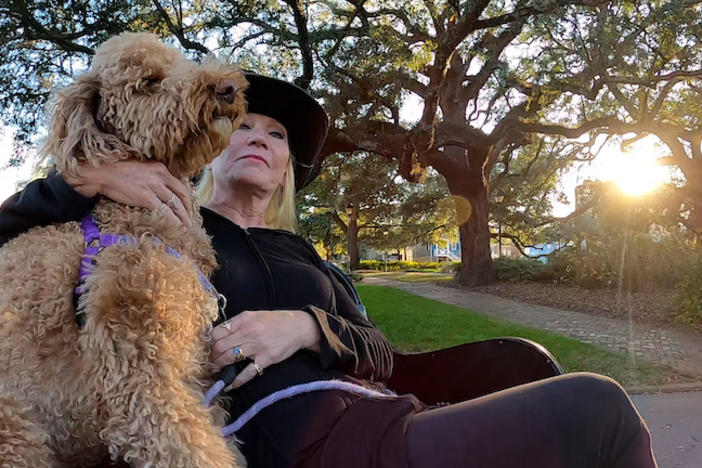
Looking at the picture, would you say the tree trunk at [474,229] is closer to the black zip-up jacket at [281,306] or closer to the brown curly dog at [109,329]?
the black zip-up jacket at [281,306]

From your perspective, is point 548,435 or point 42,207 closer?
point 548,435

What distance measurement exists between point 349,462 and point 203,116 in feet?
3.83

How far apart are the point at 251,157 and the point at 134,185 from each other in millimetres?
872

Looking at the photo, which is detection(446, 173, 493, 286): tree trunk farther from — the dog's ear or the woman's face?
the dog's ear

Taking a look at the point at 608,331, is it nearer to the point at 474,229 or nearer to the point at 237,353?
the point at 474,229

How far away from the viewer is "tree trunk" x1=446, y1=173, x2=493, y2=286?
60.4 feet

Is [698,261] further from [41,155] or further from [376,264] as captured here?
[376,264]

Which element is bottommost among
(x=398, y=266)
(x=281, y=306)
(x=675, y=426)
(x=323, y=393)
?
(x=675, y=426)

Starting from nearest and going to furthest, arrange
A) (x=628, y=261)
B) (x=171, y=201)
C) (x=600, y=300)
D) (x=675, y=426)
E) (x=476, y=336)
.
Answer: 1. (x=171, y=201)
2. (x=675, y=426)
3. (x=476, y=336)
4. (x=600, y=300)
5. (x=628, y=261)

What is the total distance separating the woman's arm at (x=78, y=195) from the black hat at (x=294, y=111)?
2.35 feet

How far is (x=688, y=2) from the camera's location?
9883mm

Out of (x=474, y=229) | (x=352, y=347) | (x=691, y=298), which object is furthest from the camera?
(x=474, y=229)

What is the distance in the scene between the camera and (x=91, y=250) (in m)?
1.52

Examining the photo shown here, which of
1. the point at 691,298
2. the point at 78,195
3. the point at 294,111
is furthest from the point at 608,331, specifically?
the point at 78,195
